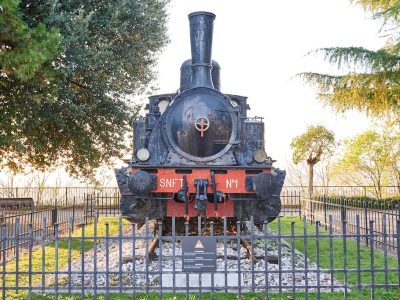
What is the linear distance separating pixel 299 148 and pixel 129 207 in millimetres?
17813

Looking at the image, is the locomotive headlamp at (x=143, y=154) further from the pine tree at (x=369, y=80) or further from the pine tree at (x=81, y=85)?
the pine tree at (x=369, y=80)

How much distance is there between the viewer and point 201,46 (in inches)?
343

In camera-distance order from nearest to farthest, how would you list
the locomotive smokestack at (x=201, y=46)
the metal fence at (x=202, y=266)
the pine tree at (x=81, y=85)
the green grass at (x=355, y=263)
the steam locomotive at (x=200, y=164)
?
the metal fence at (x=202, y=266), the green grass at (x=355, y=263), the steam locomotive at (x=200, y=164), the locomotive smokestack at (x=201, y=46), the pine tree at (x=81, y=85)

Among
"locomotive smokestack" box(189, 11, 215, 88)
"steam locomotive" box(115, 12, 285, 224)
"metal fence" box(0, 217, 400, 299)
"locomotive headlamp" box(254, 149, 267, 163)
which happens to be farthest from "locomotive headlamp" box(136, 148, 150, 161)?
"locomotive headlamp" box(254, 149, 267, 163)

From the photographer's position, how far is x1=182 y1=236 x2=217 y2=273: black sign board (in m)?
4.75

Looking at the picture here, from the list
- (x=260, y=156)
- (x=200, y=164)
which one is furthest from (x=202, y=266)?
(x=260, y=156)

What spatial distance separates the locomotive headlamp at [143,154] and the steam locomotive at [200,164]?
0.02 metres

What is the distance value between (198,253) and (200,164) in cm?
335

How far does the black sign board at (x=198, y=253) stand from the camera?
15.6ft

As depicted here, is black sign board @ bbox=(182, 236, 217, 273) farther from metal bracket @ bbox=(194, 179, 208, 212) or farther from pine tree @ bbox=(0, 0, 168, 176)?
pine tree @ bbox=(0, 0, 168, 176)

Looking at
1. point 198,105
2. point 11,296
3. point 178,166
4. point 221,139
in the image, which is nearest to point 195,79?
point 198,105

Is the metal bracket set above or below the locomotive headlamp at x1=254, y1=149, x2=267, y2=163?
below

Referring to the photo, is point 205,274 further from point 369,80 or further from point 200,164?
point 369,80

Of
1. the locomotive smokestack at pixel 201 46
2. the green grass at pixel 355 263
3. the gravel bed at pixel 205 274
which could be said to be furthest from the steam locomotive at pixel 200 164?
the green grass at pixel 355 263
